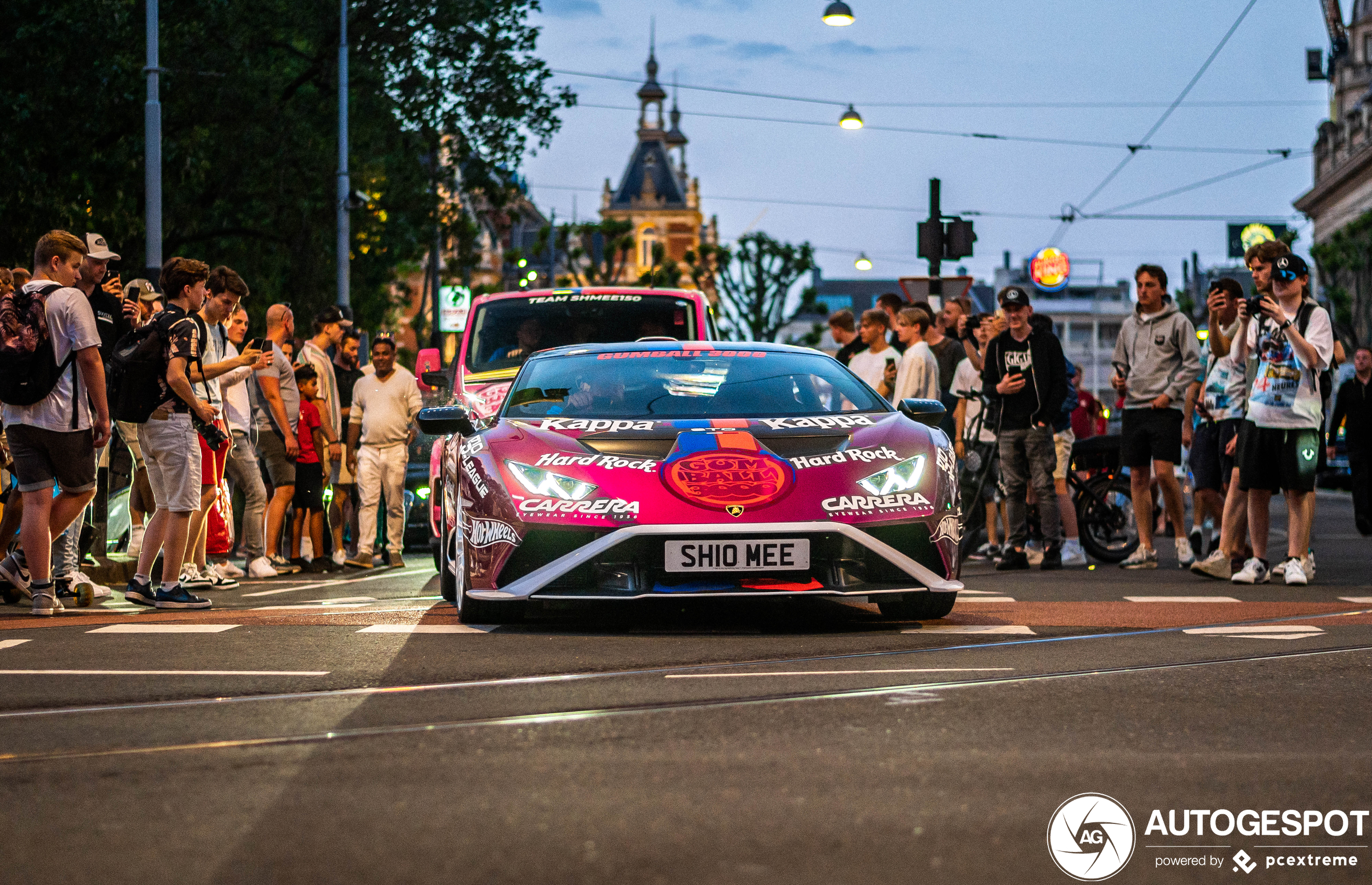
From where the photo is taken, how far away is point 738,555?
7473mm

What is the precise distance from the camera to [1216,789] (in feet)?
14.0

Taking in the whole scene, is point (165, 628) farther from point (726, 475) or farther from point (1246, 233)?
point (1246, 233)

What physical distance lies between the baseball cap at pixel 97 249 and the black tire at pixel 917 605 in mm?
4606

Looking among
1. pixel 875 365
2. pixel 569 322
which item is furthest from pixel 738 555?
pixel 875 365

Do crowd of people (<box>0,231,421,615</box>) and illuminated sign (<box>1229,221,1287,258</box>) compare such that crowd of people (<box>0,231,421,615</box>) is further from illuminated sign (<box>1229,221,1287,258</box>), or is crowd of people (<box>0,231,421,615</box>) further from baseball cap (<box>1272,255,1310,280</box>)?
illuminated sign (<box>1229,221,1287,258</box>)

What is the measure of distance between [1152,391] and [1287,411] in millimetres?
1816

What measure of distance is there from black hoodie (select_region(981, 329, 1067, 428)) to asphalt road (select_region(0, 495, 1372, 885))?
3.96m

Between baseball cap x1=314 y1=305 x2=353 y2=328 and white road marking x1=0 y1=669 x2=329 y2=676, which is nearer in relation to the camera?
white road marking x1=0 y1=669 x2=329 y2=676

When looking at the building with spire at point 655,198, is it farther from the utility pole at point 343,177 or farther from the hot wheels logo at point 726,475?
the hot wheels logo at point 726,475

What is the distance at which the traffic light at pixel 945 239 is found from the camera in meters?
20.2

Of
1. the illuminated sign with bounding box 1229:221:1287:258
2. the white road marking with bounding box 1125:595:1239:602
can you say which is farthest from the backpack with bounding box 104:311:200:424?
the illuminated sign with bounding box 1229:221:1287:258

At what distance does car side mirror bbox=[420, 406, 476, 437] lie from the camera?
8.35m

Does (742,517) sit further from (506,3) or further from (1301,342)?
(506,3)

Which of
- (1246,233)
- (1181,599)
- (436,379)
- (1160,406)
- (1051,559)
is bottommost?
(1051,559)
